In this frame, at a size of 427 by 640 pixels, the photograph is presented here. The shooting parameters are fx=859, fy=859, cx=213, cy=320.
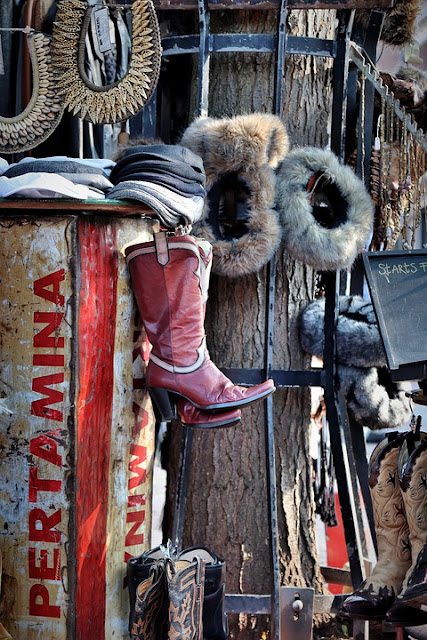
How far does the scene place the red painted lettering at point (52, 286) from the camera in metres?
2.40

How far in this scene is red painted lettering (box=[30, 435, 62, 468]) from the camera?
2416 mm

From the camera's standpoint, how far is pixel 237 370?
11.1ft

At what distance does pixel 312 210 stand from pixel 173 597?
1640 mm

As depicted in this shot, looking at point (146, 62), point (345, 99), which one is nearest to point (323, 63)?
point (345, 99)

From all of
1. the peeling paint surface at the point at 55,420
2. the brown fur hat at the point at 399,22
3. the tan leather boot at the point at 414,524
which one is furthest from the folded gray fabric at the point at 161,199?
the brown fur hat at the point at 399,22

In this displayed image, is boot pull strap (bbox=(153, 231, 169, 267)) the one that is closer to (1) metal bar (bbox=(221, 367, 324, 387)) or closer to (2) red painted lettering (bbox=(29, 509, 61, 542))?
(2) red painted lettering (bbox=(29, 509, 61, 542))

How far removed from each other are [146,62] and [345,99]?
3.19 feet

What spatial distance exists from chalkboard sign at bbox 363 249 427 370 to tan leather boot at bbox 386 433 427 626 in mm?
300

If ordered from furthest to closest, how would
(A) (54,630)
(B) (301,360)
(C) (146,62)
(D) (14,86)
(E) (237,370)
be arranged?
(B) (301,360), (E) (237,370), (D) (14,86), (C) (146,62), (A) (54,630)

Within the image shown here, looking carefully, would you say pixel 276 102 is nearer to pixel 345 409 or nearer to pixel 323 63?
pixel 323 63

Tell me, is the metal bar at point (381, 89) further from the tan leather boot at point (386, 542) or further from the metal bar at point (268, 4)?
the tan leather boot at point (386, 542)

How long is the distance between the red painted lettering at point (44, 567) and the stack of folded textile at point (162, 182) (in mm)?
1001

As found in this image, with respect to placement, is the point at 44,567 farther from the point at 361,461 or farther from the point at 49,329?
the point at 361,461

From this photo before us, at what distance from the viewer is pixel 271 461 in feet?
10.6
